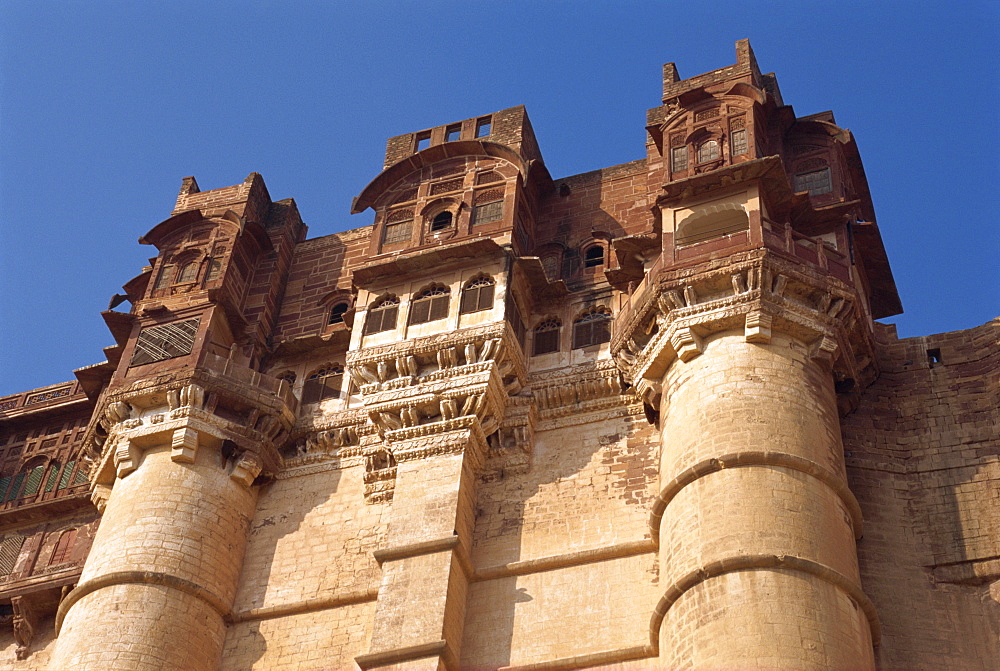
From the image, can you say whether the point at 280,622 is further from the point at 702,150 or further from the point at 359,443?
the point at 702,150

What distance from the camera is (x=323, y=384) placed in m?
23.1

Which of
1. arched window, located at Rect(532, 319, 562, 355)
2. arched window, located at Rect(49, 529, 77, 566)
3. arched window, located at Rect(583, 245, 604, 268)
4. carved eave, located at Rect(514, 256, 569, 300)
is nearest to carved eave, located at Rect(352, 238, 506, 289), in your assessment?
carved eave, located at Rect(514, 256, 569, 300)

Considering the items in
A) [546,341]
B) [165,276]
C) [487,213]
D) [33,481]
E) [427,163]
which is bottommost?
[33,481]

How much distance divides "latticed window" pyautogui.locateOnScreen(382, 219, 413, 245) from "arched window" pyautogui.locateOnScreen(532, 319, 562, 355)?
292 centimetres

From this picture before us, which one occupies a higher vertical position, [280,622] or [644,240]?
[644,240]

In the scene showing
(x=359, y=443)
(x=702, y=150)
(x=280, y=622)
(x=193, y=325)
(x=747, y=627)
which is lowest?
(x=747, y=627)

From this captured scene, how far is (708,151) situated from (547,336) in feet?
12.4

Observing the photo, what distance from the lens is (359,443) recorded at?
2155 cm

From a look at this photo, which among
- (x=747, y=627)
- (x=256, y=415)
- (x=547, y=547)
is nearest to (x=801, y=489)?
(x=747, y=627)

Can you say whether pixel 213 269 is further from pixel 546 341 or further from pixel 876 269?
pixel 876 269

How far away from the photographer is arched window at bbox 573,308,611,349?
71.2 feet

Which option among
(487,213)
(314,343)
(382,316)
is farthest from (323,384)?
(487,213)

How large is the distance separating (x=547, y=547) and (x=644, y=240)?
5157 mm

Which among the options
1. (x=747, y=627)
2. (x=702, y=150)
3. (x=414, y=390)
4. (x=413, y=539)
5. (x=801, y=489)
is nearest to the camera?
(x=747, y=627)
